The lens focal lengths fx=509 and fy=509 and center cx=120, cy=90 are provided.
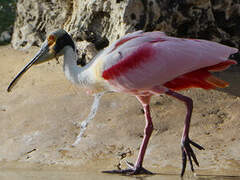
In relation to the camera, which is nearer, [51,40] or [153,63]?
[153,63]

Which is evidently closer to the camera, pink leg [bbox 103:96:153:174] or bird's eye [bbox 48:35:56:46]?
pink leg [bbox 103:96:153:174]

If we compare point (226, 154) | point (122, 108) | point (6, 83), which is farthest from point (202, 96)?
point (6, 83)

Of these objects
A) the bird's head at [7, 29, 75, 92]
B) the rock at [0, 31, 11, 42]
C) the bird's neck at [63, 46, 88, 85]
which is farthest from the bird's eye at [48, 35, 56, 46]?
the rock at [0, 31, 11, 42]

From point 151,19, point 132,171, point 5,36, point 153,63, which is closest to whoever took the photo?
point 132,171

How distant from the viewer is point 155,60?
4.83 m

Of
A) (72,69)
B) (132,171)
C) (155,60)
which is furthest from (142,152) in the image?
(72,69)

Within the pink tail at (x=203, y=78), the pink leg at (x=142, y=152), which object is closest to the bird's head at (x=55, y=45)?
the pink leg at (x=142, y=152)

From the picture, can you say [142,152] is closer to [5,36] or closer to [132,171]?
[132,171]

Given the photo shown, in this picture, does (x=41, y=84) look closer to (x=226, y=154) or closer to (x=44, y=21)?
(x=44, y=21)

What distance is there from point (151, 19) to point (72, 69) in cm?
182

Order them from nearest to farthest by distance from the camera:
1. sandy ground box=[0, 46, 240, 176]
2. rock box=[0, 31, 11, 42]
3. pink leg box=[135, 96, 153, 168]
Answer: pink leg box=[135, 96, 153, 168], sandy ground box=[0, 46, 240, 176], rock box=[0, 31, 11, 42]

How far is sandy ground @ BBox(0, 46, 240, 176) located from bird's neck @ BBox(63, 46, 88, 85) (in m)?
0.75

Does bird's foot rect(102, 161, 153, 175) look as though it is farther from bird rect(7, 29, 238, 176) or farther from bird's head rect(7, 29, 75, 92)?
bird's head rect(7, 29, 75, 92)

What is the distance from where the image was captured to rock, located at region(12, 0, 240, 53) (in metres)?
6.53
